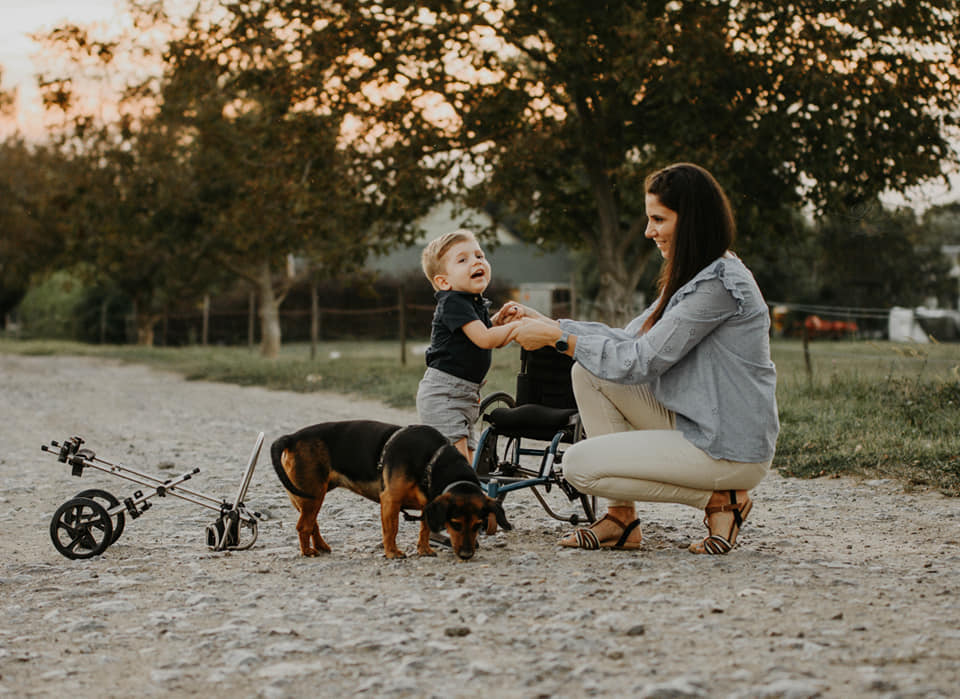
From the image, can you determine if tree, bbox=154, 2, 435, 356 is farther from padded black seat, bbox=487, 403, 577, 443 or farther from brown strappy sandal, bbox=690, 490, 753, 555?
brown strappy sandal, bbox=690, 490, 753, 555

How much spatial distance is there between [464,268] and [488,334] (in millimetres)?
375

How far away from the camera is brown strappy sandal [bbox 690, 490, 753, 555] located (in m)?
4.90

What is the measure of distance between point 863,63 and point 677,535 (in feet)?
39.8

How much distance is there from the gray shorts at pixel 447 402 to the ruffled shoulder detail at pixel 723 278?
123 centimetres

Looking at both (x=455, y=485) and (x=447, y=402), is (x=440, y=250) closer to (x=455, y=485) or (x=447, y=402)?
(x=447, y=402)

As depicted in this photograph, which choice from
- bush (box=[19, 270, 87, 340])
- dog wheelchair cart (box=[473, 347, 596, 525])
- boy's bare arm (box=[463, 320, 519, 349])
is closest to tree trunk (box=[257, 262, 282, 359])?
bush (box=[19, 270, 87, 340])

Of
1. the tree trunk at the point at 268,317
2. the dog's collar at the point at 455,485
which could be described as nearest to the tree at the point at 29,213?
the tree trunk at the point at 268,317

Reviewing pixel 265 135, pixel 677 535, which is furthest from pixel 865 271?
pixel 677 535

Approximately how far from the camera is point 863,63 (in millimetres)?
15555

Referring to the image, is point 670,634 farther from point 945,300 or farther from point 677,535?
point 945,300

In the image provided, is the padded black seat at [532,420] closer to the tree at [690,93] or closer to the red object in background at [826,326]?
the tree at [690,93]

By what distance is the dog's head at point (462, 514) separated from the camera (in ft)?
14.9

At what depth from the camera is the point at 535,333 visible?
499 cm

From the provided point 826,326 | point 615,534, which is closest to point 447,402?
point 615,534
